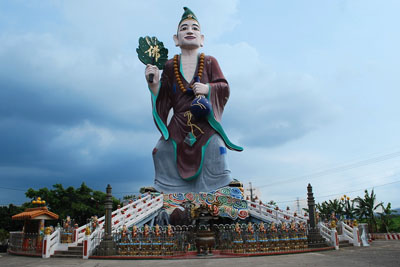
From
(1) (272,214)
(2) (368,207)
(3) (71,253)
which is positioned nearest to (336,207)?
(2) (368,207)

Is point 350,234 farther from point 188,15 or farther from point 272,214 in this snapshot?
point 188,15

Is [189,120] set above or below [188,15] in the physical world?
below

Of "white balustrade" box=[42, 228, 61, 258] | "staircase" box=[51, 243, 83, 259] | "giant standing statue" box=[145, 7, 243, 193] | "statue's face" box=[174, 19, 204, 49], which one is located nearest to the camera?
"staircase" box=[51, 243, 83, 259]

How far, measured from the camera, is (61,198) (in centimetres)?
2577

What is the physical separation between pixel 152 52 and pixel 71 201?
12810 mm

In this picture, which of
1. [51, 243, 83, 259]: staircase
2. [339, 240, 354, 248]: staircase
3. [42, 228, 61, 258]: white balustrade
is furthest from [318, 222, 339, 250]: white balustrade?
[42, 228, 61, 258]: white balustrade

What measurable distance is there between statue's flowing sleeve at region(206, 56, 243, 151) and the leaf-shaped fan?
8.97 feet

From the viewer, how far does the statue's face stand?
2134cm

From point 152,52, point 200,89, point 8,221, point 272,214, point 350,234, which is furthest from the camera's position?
point 8,221

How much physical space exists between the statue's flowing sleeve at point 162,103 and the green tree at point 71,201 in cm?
911

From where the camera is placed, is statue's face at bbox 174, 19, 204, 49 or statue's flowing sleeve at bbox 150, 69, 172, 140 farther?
statue's face at bbox 174, 19, 204, 49

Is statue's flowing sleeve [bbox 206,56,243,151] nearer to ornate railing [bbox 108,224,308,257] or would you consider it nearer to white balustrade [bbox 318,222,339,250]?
white balustrade [bbox 318,222,339,250]

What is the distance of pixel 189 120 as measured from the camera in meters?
20.2

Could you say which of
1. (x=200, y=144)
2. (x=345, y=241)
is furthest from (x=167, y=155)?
(x=345, y=241)
